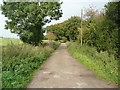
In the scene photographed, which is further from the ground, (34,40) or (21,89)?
(34,40)

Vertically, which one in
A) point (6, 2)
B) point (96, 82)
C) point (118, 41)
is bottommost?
point (96, 82)

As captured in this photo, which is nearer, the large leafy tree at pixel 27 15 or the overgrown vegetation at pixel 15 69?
the overgrown vegetation at pixel 15 69

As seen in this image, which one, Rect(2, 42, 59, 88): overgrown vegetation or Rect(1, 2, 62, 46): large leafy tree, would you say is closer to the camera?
Rect(2, 42, 59, 88): overgrown vegetation

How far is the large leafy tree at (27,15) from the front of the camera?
16531 mm

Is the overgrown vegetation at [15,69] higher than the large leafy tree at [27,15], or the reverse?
the large leafy tree at [27,15]

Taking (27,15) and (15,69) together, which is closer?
(15,69)

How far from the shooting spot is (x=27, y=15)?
54.9 feet

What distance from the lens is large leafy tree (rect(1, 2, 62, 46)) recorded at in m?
16.5

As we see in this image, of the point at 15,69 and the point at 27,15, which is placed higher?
the point at 27,15

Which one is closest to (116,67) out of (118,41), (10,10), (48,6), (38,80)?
(118,41)

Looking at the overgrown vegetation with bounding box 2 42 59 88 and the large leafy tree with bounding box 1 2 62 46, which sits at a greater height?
the large leafy tree with bounding box 1 2 62 46

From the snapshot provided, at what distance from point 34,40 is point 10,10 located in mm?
5271

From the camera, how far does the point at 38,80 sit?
5469 mm

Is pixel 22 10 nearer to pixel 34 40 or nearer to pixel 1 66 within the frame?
pixel 34 40
